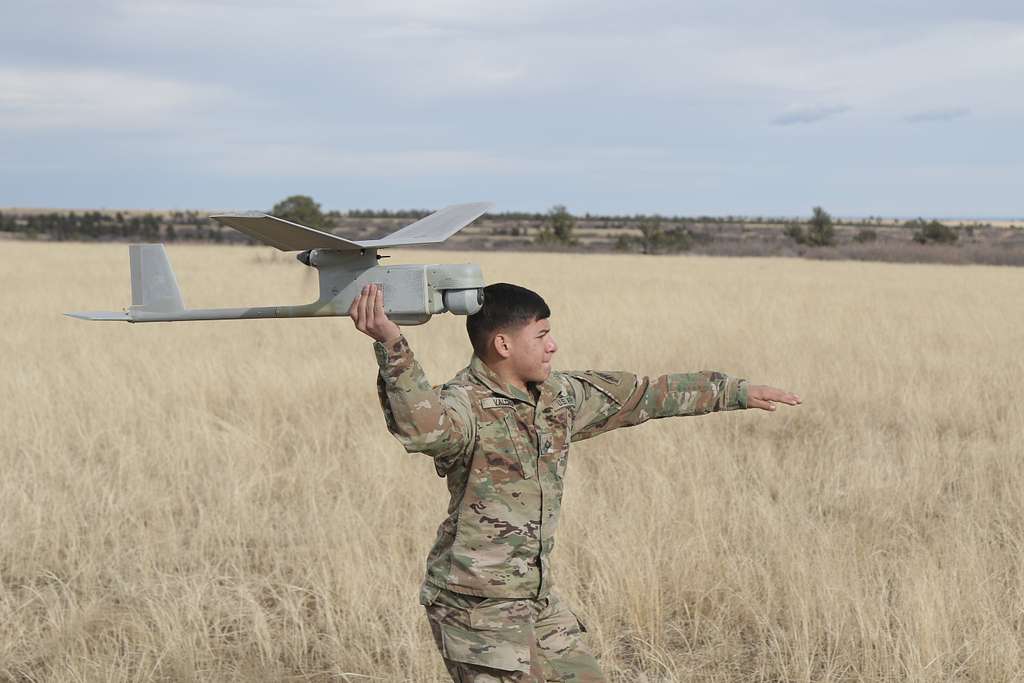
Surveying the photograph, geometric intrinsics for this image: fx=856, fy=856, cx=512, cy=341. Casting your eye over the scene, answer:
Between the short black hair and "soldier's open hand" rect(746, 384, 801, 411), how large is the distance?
72 cm

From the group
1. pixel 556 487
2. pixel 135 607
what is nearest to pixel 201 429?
pixel 135 607

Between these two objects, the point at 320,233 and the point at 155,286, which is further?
the point at 155,286

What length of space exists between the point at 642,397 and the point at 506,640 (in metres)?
0.84

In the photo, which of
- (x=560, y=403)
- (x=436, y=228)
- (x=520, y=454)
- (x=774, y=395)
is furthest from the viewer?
(x=774, y=395)

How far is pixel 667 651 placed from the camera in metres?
3.75

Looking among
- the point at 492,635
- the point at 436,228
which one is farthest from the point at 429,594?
the point at 436,228

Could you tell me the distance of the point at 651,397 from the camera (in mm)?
2637

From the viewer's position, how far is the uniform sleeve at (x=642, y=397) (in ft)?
8.51

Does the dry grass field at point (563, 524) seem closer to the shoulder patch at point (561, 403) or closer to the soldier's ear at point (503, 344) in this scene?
the shoulder patch at point (561, 403)

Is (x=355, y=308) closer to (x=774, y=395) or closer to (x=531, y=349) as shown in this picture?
(x=531, y=349)

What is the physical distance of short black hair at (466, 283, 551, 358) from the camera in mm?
2334

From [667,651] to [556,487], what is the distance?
172cm

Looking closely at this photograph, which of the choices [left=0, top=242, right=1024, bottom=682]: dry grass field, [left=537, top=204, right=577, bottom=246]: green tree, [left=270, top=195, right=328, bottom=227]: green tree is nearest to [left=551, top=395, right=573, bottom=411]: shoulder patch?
[left=0, top=242, right=1024, bottom=682]: dry grass field

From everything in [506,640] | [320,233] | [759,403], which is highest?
[320,233]
